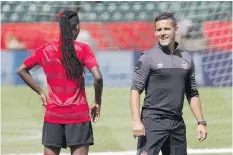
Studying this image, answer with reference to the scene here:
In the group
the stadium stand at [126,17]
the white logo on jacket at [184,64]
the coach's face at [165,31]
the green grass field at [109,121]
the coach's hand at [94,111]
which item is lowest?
the green grass field at [109,121]

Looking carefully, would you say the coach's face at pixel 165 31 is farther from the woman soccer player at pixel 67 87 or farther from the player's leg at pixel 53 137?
the player's leg at pixel 53 137

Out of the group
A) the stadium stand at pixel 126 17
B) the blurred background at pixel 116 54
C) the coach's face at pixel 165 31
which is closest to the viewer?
the coach's face at pixel 165 31

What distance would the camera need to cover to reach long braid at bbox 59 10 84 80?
17.8 ft

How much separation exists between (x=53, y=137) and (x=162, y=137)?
90 centimetres

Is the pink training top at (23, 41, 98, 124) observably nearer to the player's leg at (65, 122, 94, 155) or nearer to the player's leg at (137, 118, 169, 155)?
the player's leg at (65, 122, 94, 155)

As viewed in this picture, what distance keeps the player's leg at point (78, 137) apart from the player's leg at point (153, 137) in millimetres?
514

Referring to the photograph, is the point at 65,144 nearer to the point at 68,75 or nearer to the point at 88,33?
the point at 68,75

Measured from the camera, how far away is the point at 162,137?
5.20 m

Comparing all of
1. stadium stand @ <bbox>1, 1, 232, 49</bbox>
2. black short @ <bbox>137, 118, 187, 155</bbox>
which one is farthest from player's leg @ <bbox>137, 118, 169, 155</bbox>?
stadium stand @ <bbox>1, 1, 232, 49</bbox>

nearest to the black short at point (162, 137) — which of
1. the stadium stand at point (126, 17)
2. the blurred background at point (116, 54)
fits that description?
the blurred background at point (116, 54)

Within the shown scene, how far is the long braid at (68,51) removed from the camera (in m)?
5.41

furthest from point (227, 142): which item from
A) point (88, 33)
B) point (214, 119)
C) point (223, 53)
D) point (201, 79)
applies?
point (201, 79)

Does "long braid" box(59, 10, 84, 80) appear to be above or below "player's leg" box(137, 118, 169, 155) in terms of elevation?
above

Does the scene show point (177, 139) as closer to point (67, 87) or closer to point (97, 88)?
point (97, 88)
